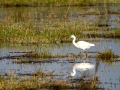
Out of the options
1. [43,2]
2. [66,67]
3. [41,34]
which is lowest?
[66,67]

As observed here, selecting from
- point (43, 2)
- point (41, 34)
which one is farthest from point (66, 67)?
point (43, 2)

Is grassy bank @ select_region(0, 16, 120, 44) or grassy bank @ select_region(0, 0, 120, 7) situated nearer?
grassy bank @ select_region(0, 16, 120, 44)

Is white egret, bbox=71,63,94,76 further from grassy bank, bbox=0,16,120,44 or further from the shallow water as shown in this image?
grassy bank, bbox=0,16,120,44

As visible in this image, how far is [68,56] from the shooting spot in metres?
11.6

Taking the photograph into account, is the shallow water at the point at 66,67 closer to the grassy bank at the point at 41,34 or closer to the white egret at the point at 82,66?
the white egret at the point at 82,66

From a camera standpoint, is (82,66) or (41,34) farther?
(41,34)

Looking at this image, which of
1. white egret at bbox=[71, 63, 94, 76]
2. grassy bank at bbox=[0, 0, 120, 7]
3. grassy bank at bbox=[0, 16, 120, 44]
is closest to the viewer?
white egret at bbox=[71, 63, 94, 76]

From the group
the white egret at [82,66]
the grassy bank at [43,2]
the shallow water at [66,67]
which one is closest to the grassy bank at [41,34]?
the shallow water at [66,67]

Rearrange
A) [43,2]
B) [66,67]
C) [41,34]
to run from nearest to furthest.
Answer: [66,67]
[41,34]
[43,2]

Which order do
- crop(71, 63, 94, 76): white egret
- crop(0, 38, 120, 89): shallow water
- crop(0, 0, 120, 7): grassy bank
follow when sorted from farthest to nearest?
crop(0, 0, 120, 7): grassy bank, crop(71, 63, 94, 76): white egret, crop(0, 38, 120, 89): shallow water

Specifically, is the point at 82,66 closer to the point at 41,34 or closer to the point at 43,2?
the point at 41,34

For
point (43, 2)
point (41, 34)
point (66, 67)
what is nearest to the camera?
point (66, 67)

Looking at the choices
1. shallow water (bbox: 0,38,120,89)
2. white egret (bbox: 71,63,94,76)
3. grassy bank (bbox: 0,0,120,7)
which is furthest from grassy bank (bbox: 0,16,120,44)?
grassy bank (bbox: 0,0,120,7)

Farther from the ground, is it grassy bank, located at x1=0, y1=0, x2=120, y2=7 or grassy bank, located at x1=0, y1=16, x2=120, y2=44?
grassy bank, located at x1=0, y1=0, x2=120, y2=7
